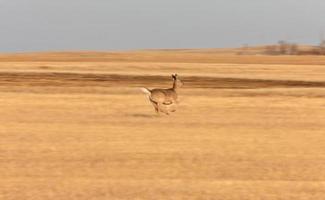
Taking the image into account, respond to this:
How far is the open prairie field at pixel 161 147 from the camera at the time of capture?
10.7 m

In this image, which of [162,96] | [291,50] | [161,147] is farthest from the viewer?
[291,50]

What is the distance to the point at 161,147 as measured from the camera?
14852 millimetres

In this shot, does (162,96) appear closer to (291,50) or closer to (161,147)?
(161,147)

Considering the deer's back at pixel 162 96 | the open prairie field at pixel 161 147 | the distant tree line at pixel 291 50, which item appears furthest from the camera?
the distant tree line at pixel 291 50

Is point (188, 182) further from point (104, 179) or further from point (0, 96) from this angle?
point (0, 96)

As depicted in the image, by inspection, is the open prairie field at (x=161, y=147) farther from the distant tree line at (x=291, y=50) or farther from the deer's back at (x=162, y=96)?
the distant tree line at (x=291, y=50)

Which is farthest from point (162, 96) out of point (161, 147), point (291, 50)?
point (291, 50)

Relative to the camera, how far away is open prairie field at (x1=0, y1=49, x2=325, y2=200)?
421 inches

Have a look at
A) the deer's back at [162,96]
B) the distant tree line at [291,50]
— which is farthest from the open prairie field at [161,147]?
the distant tree line at [291,50]

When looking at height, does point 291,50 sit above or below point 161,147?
above

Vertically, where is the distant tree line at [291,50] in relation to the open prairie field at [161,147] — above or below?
above

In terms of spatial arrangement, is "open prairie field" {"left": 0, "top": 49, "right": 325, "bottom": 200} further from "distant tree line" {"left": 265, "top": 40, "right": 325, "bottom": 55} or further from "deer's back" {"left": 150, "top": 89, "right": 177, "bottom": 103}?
"distant tree line" {"left": 265, "top": 40, "right": 325, "bottom": 55}

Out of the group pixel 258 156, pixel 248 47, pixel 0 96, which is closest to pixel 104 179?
pixel 258 156

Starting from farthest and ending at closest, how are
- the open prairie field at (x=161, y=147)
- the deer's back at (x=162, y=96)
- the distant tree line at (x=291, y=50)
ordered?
the distant tree line at (x=291, y=50), the deer's back at (x=162, y=96), the open prairie field at (x=161, y=147)
